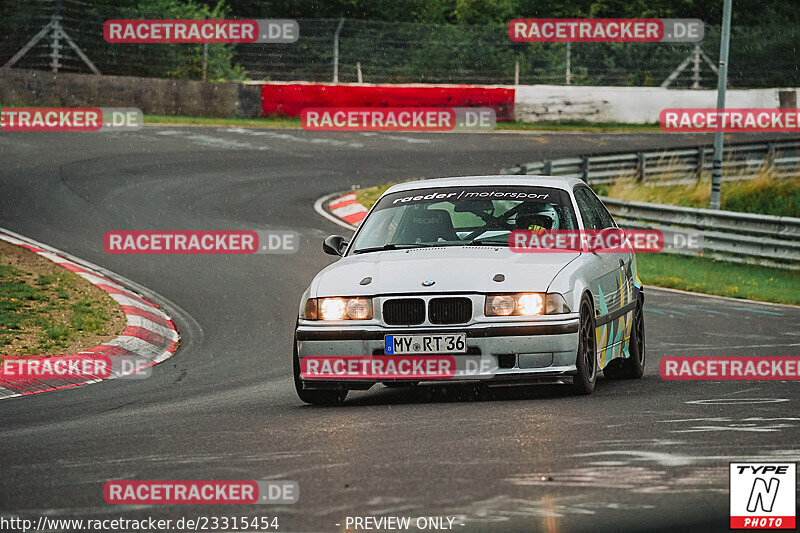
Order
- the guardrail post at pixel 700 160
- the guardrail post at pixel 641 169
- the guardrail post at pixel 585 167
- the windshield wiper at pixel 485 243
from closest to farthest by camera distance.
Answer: the windshield wiper at pixel 485 243
the guardrail post at pixel 585 167
the guardrail post at pixel 641 169
the guardrail post at pixel 700 160

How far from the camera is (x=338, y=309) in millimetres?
8523

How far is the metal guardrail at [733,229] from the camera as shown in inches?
816

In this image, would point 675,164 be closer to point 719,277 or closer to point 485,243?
point 719,277

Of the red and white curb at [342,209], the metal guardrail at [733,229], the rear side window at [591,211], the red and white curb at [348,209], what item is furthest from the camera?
the red and white curb at [348,209]

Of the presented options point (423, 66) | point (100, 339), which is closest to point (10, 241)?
point (100, 339)

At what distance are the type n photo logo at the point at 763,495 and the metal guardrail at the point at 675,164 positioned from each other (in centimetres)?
1893

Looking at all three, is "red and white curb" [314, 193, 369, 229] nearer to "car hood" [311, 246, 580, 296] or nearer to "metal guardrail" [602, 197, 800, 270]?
"metal guardrail" [602, 197, 800, 270]

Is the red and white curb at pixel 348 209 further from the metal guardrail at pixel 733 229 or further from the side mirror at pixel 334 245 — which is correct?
the side mirror at pixel 334 245

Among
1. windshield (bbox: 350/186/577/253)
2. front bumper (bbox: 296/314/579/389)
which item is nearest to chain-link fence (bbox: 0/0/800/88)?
windshield (bbox: 350/186/577/253)

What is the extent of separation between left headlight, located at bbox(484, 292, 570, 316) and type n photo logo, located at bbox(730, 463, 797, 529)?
245 cm

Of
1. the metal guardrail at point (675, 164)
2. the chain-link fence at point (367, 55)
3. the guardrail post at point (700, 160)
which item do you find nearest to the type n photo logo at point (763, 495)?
the metal guardrail at point (675, 164)

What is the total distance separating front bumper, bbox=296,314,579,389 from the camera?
8234 mm

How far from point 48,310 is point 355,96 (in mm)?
21014

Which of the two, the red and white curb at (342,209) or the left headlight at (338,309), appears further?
the red and white curb at (342,209)
